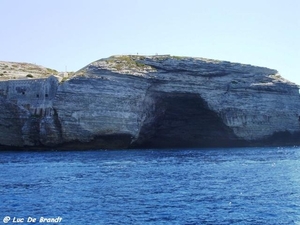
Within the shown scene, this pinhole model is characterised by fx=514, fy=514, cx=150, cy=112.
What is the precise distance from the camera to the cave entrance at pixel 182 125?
69.2m

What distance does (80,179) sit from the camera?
36656 millimetres

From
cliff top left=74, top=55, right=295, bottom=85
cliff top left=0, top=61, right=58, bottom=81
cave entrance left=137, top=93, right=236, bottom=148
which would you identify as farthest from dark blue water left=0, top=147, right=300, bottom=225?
cliff top left=0, top=61, right=58, bottom=81

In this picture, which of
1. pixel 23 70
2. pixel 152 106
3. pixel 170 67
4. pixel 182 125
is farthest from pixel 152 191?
pixel 23 70

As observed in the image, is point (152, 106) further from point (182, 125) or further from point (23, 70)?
point (23, 70)

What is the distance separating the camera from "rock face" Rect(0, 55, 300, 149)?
64.2 metres

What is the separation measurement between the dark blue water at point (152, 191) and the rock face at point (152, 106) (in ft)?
49.8

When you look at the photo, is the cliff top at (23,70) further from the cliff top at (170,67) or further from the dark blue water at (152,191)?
the dark blue water at (152,191)

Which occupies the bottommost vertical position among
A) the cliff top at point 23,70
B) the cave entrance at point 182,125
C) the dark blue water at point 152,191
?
the dark blue water at point 152,191

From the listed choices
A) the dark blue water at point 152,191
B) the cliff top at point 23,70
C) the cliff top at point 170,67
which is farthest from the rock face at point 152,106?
→ the dark blue water at point 152,191

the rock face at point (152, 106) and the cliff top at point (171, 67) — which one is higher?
the cliff top at point (171, 67)

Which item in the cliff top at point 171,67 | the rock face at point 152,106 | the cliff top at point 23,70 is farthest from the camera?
the cliff top at point 23,70

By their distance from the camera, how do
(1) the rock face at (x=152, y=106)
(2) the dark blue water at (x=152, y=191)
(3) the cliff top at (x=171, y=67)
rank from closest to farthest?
(2) the dark blue water at (x=152, y=191) < (1) the rock face at (x=152, y=106) < (3) the cliff top at (x=171, y=67)

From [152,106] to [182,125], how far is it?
6062 mm

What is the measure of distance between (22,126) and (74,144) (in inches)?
283
